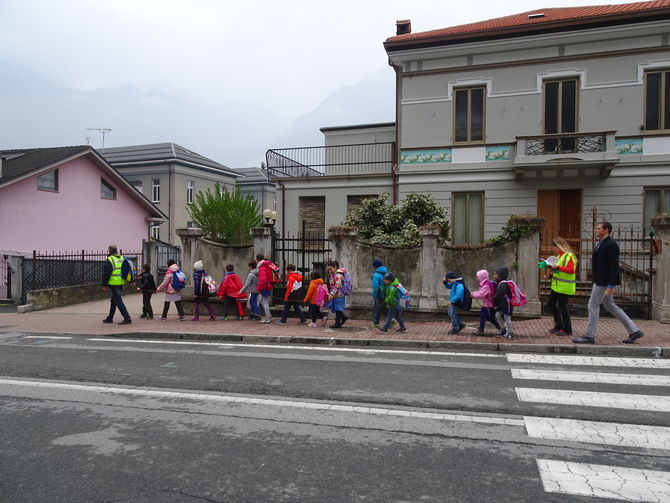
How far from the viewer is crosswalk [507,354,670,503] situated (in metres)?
3.59

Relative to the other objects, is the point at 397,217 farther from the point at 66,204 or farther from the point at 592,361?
the point at 66,204

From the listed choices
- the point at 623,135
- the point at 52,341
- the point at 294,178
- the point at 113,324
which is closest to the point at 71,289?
the point at 113,324

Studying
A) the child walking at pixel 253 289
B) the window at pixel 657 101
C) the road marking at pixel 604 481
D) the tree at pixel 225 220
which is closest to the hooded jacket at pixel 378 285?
the child walking at pixel 253 289

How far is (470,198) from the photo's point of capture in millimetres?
18266

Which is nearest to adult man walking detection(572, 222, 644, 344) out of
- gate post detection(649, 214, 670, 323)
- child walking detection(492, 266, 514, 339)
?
child walking detection(492, 266, 514, 339)

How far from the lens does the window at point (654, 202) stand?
53.7 feet

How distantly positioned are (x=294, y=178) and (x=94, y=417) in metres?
16.5

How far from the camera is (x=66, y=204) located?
23.9 meters

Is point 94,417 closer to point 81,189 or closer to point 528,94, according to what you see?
point 528,94

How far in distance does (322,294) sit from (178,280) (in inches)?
157

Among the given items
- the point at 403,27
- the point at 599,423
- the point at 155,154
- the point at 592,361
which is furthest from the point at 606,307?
the point at 155,154

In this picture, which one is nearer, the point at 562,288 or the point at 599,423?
the point at 599,423

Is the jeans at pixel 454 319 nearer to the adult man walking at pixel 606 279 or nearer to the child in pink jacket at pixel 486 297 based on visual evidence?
the child in pink jacket at pixel 486 297

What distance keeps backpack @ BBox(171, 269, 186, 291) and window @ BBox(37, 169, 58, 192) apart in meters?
13.7
